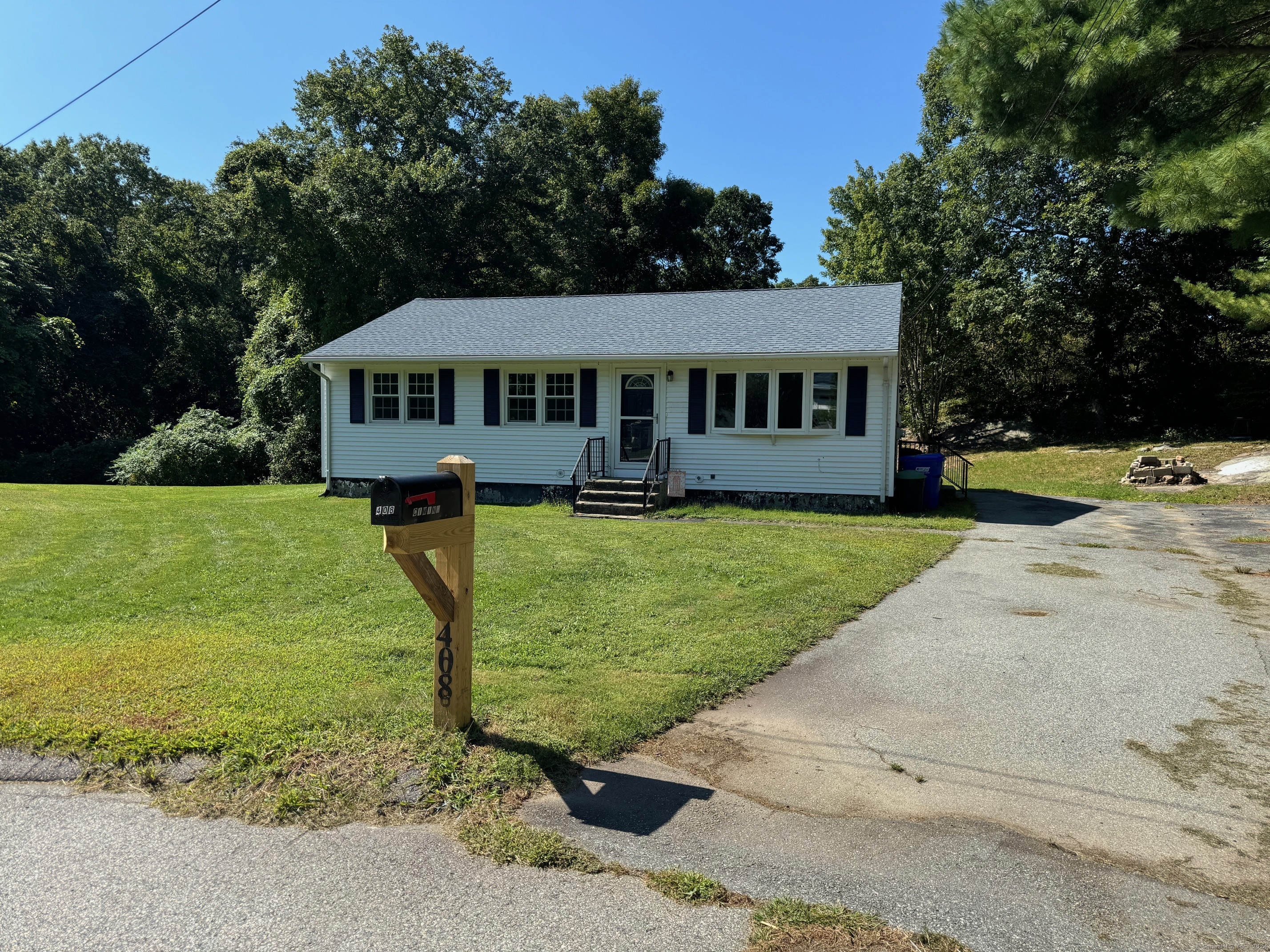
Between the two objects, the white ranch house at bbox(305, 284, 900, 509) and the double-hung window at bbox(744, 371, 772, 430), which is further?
the double-hung window at bbox(744, 371, 772, 430)

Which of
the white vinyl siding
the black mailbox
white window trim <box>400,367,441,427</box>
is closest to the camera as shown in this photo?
the black mailbox

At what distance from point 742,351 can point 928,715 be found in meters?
10.2

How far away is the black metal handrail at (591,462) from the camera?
603 inches

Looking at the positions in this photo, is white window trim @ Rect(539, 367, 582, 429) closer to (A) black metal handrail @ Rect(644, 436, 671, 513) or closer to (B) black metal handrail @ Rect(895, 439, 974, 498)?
(A) black metal handrail @ Rect(644, 436, 671, 513)

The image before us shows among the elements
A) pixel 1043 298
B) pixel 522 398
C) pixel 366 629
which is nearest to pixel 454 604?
pixel 366 629

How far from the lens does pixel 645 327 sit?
1645 centimetres

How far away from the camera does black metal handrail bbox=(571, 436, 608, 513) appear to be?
50.3 feet

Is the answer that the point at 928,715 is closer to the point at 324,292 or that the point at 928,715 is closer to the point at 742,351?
the point at 742,351

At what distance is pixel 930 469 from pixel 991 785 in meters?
12.2

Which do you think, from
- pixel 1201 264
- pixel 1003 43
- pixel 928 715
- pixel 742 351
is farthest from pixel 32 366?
pixel 1201 264

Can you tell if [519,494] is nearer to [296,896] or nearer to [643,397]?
[643,397]

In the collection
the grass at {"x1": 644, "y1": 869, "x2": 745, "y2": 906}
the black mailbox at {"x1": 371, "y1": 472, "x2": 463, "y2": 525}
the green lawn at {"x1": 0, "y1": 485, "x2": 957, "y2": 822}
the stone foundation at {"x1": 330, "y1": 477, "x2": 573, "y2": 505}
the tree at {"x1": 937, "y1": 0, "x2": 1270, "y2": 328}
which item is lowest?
the grass at {"x1": 644, "y1": 869, "x2": 745, "y2": 906}

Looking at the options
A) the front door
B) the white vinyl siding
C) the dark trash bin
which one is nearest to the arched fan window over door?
the front door

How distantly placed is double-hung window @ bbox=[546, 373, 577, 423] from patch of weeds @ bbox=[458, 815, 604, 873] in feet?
41.9
